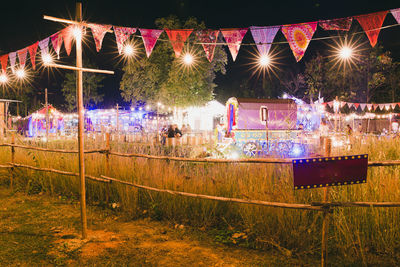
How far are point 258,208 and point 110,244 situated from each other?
1.94 meters

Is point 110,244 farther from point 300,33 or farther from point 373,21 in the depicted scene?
point 373,21

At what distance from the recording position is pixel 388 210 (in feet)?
10.6

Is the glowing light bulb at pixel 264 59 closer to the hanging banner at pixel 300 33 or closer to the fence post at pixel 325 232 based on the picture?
the hanging banner at pixel 300 33

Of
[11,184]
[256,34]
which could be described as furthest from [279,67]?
[11,184]

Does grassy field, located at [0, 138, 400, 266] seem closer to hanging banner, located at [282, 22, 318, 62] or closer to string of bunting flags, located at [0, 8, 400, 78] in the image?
string of bunting flags, located at [0, 8, 400, 78]

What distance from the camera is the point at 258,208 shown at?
3.64 metres

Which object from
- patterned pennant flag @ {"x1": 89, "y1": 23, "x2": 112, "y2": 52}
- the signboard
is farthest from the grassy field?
patterned pennant flag @ {"x1": 89, "y1": 23, "x2": 112, "y2": 52}

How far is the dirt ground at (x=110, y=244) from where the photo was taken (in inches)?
120

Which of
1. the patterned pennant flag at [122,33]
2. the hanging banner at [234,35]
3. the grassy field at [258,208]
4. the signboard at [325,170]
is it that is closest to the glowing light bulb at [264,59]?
the hanging banner at [234,35]

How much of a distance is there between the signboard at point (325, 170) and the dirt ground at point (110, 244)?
989 millimetres

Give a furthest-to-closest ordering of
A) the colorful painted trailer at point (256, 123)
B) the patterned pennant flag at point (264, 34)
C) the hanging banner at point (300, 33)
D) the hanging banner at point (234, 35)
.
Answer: the colorful painted trailer at point (256, 123) < the hanging banner at point (234, 35) < the patterned pennant flag at point (264, 34) < the hanging banner at point (300, 33)

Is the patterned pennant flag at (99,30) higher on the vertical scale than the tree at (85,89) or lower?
lower

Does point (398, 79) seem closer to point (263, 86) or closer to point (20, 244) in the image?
point (263, 86)

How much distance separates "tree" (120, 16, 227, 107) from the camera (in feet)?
66.6
